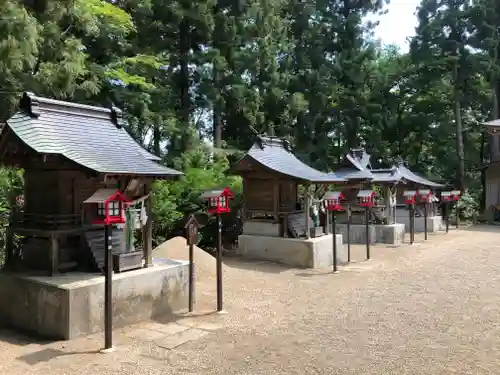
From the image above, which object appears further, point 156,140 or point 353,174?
point 156,140

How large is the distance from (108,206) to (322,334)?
12.1ft

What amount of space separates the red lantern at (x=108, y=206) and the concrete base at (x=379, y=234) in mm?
12706

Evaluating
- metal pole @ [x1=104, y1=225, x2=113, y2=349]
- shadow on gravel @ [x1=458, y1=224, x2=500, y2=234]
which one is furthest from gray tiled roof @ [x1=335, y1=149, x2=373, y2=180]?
metal pole @ [x1=104, y1=225, x2=113, y2=349]

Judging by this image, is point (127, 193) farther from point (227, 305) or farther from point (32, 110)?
point (227, 305)

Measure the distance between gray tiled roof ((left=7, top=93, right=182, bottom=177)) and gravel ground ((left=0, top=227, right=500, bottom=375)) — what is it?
8.56 ft

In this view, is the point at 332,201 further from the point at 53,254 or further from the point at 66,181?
the point at 53,254

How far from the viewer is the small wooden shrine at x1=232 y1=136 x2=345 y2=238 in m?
12.7

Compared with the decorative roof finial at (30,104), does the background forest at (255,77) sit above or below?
above

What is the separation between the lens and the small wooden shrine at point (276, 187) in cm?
1266

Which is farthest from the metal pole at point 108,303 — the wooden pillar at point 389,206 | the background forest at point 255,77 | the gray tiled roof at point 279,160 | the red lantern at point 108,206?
the wooden pillar at point 389,206

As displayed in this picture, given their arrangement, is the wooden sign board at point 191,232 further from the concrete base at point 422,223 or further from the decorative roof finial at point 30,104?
the concrete base at point 422,223

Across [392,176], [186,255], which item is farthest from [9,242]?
[392,176]

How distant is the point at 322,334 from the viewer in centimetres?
670

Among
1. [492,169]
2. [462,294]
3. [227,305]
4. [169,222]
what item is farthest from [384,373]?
[492,169]
